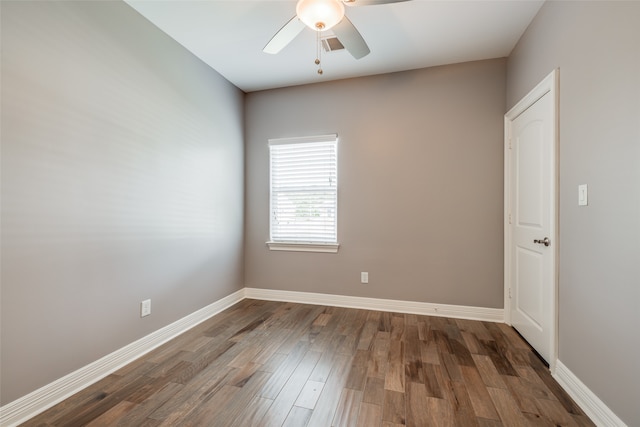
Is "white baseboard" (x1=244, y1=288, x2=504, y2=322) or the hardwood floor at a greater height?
"white baseboard" (x1=244, y1=288, x2=504, y2=322)

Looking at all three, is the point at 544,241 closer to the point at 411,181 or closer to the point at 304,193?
the point at 411,181

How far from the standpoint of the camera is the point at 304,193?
3510 mm

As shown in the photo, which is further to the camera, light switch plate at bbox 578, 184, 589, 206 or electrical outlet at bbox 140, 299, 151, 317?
electrical outlet at bbox 140, 299, 151, 317

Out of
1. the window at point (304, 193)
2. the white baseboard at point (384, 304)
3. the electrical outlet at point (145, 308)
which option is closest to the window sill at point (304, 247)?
the window at point (304, 193)

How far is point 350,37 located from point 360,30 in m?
0.73

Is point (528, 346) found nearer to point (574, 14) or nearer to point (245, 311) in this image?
point (574, 14)

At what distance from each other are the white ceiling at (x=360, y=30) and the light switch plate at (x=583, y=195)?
1.49m

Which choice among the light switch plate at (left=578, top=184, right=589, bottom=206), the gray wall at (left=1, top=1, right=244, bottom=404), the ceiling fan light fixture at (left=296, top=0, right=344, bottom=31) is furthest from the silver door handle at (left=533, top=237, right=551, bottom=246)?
the gray wall at (left=1, top=1, right=244, bottom=404)

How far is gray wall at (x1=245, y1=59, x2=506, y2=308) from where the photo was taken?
9.55ft

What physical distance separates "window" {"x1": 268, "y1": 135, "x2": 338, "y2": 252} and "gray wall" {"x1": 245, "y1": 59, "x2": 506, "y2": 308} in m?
0.11

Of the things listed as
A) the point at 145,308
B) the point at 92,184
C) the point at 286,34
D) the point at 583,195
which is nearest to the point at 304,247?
the point at 145,308

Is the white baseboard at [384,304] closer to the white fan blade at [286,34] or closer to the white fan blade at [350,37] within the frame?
the white fan blade at [350,37]

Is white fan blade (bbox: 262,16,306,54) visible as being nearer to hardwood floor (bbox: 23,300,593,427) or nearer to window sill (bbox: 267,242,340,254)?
window sill (bbox: 267,242,340,254)

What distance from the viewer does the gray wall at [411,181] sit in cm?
291
